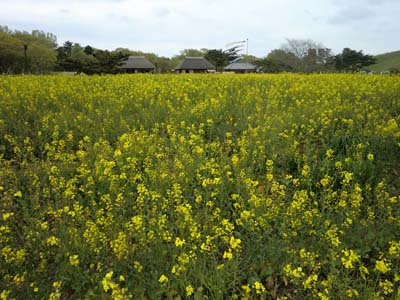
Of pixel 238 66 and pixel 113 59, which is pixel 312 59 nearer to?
pixel 238 66

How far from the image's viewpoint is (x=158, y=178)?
3750mm

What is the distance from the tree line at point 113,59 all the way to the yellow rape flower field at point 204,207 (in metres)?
27.2

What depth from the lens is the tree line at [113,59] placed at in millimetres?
32531

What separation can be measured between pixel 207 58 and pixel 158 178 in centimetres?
5979

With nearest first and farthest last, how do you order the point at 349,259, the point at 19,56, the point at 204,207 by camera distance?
the point at 349,259, the point at 204,207, the point at 19,56

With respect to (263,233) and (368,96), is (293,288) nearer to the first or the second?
(263,233)

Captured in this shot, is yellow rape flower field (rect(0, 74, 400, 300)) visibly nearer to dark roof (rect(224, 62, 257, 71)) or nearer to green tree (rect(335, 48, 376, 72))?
green tree (rect(335, 48, 376, 72))

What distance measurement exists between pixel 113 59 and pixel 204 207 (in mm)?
32370

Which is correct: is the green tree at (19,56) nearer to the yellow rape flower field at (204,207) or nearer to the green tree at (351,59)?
the yellow rape flower field at (204,207)

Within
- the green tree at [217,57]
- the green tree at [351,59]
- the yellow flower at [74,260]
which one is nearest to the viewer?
the yellow flower at [74,260]

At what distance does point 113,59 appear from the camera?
32.9 m

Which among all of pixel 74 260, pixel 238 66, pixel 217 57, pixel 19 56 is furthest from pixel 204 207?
pixel 238 66

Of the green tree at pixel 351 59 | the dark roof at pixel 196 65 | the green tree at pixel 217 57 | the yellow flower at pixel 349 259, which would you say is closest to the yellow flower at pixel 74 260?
the yellow flower at pixel 349 259

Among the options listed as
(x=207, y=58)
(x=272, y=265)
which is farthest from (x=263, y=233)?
(x=207, y=58)
